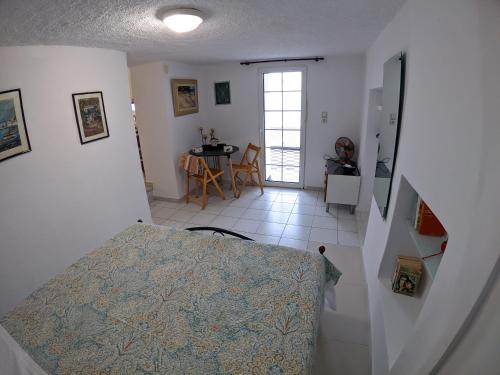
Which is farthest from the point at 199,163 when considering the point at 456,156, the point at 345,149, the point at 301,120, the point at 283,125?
the point at 456,156

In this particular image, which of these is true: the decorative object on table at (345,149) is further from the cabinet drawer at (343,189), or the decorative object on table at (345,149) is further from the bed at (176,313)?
the bed at (176,313)

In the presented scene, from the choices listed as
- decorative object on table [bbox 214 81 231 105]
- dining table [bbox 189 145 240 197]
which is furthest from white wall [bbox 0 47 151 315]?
decorative object on table [bbox 214 81 231 105]

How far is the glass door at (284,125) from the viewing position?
14.6 feet

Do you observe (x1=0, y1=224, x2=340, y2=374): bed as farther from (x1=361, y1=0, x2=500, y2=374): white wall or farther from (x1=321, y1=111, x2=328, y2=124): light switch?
(x1=321, y1=111, x2=328, y2=124): light switch

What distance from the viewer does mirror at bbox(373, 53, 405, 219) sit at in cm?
163

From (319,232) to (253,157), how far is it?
209 cm

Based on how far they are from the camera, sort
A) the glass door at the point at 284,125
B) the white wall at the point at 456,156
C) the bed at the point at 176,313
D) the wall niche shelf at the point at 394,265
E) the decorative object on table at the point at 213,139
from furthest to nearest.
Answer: the decorative object on table at the point at 213,139 → the glass door at the point at 284,125 → the wall niche shelf at the point at 394,265 → the bed at the point at 176,313 → the white wall at the point at 456,156

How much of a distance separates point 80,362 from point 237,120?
13.9ft

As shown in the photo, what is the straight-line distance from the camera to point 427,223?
4.65 feet

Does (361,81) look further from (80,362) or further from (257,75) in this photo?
(80,362)

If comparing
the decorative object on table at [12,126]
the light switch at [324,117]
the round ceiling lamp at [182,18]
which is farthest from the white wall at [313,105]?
the decorative object on table at [12,126]

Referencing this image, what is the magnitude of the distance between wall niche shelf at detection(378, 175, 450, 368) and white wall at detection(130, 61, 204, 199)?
3.48 meters

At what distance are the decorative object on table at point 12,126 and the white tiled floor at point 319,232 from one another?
7.07 feet

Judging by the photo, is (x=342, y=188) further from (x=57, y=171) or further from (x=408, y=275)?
(x=57, y=171)
